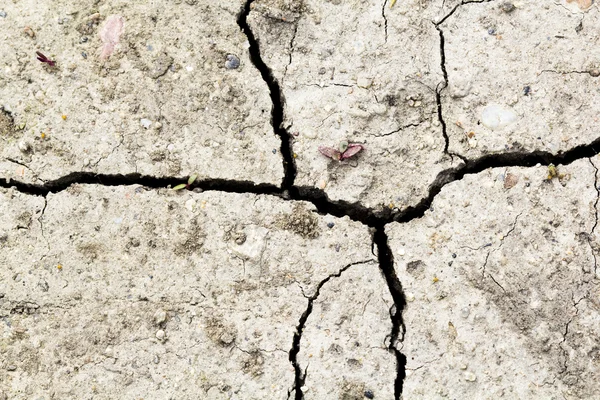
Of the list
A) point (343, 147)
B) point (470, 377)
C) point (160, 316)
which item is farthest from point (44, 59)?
point (470, 377)

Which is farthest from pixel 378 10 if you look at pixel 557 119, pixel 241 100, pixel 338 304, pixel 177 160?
pixel 338 304

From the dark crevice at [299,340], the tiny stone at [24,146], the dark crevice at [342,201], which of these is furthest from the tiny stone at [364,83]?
the tiny stone at [24,146]

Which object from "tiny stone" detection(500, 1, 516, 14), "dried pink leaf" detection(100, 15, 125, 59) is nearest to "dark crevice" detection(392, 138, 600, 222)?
"tiny stone" detection(500, 1, 516, 14)

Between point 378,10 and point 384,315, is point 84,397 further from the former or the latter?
point 378,10

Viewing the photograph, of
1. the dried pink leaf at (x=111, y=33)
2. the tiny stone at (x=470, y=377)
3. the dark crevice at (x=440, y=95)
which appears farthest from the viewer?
the dried pink leaf at (x=111, y=33)

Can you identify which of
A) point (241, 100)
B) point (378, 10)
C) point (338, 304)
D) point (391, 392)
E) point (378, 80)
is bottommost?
point (391, 392)

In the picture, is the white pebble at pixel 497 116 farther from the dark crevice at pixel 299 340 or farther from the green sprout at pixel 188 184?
the green sprout at pixel 188 184
